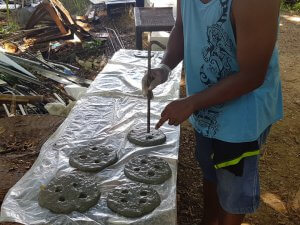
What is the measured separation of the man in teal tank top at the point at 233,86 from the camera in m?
1.37

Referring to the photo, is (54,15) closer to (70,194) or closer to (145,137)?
(145,137)

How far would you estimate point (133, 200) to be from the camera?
6.04ft

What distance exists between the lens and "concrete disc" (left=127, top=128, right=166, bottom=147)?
2348 millimetres

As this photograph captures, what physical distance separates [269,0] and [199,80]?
588 millimetres

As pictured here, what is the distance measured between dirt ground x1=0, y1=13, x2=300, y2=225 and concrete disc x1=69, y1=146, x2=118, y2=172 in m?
0.46

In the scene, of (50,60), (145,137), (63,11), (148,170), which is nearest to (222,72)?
(148,170)

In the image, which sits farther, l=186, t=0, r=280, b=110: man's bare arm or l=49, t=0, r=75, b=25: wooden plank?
l=49, t=0, r=75, b=25: wooden plank

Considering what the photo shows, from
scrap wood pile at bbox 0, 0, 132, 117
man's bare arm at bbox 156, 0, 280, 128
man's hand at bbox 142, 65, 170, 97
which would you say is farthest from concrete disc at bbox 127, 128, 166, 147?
scrap wood pile at bbox 0, 0, 132, 117

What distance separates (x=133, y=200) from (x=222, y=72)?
0.84 meters

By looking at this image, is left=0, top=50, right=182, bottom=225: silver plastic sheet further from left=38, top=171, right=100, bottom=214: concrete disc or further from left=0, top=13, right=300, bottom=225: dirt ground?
left=0, top=13, right=300, bottom=225: dirt ground

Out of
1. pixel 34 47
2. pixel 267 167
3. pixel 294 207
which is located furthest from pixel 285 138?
pixel 34 47

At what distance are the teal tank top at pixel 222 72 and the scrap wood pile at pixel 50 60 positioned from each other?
2145 mm

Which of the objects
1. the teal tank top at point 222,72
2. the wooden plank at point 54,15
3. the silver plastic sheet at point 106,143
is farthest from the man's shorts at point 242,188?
the wooden plank at point 54,15

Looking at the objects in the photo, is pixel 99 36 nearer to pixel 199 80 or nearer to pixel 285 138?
pixel 285 138
